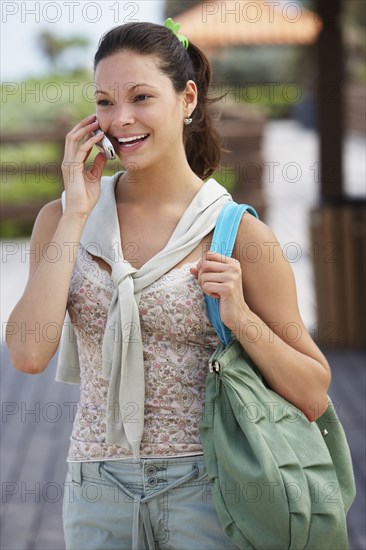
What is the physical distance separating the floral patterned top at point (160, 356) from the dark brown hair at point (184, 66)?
0.45m

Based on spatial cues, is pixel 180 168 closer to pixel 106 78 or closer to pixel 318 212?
pixel 106 78

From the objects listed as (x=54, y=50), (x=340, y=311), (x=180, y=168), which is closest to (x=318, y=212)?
(x=340, y=311)

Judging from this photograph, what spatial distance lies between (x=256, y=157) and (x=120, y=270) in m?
10.8

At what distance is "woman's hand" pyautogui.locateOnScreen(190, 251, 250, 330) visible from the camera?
6.70ft

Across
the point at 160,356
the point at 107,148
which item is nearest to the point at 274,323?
the point at 160,356

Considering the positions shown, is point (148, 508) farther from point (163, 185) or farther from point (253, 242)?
point (163, 185)

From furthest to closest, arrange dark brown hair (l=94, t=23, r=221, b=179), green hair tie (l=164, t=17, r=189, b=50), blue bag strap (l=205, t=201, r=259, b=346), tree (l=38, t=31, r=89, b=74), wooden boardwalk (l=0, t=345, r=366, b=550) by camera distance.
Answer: tree (l=38, t=31, r=89, b=74)
wooden boardwalk (l=0, t=345, r=366, b=550)
green hair tie (l=164, t=17, r=189, b=50)
dark brown hair (l=94, t=23, r=221, b=179)
blue bag strap (l=205, t=201, r=259, b=346)

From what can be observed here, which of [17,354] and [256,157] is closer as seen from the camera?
[17,354]

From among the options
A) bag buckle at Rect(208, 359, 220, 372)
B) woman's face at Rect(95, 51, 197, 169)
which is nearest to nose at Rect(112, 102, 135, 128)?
woman's face at Rect(95, 51, 197, 169)

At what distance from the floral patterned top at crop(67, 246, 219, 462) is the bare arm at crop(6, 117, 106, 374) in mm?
68

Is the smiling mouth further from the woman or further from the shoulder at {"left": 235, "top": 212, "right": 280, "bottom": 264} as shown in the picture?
the shoulder at {"left": 235, "top": 212, "right": 280, "bottom": 264}

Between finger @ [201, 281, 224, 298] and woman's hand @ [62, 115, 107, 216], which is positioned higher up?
woman's hand @ [62, 115, 107, 216]

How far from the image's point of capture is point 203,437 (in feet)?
6.87

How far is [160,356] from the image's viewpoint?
7.10 ft
